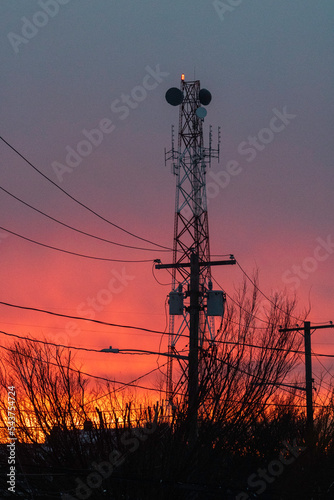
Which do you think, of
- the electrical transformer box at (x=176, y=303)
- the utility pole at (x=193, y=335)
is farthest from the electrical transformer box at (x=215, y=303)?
the electrical transformer box at (x=176, y=303)

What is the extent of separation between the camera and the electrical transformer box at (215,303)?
62.8ft

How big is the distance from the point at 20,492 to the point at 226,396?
4.91 meters

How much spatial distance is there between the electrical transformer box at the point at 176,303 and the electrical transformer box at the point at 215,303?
994 mm

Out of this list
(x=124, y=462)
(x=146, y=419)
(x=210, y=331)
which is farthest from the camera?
(x=210, y=331)

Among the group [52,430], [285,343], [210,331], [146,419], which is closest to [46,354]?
[52,430]

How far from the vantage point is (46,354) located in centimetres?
1330

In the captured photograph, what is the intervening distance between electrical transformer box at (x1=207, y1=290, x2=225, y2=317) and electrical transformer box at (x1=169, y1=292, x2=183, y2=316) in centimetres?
99

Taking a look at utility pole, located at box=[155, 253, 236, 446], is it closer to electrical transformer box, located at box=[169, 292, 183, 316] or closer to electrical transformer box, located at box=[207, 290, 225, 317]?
electrical transformer box, located at box=[207, 290, 225, 317]

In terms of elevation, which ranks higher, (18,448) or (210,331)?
(210,331)

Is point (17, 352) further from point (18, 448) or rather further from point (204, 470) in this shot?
point (204, 470)

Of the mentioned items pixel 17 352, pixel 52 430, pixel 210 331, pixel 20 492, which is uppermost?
pixel 210 331

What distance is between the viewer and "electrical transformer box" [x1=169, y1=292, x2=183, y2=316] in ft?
64.5

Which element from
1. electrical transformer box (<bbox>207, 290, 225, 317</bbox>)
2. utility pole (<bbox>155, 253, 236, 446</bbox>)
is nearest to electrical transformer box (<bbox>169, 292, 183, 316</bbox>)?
utility pole (<bbox>155, 253, 236, 446</bbox>)

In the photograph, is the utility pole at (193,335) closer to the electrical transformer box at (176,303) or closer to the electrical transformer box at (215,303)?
the electrical transformer box at (215,303)
